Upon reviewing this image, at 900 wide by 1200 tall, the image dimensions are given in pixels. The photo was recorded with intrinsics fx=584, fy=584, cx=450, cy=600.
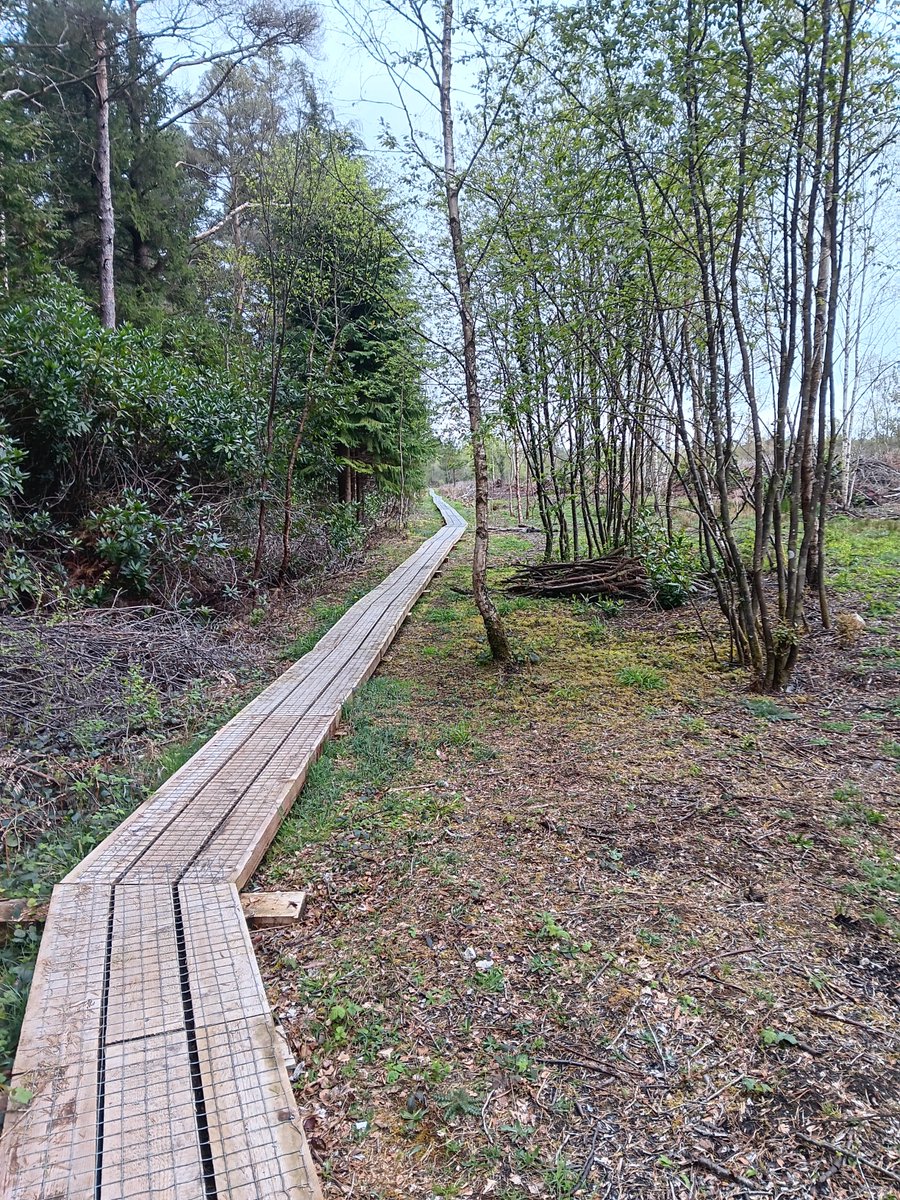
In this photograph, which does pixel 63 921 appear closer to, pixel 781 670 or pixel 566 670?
pixel 566 670

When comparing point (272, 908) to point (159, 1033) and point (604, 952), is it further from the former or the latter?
point (604, 952)

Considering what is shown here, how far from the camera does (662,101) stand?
3615 mm

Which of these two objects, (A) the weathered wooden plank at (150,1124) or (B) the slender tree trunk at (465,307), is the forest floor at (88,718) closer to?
(A) the weathered wooden plank at (150,1124)

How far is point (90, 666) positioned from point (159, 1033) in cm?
310

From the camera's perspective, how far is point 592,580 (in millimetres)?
7625

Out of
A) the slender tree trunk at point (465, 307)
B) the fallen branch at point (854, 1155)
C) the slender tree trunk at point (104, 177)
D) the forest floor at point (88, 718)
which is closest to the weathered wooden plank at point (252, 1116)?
the forest floor at point (88, 718)

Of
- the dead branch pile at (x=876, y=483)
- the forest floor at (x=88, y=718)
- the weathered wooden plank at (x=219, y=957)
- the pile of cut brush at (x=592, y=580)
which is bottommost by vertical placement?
the weathered wooden plank at (x=219, y=957)

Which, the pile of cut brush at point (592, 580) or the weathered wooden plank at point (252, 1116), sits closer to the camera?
the weathered wooden plank at point (252, 1116)

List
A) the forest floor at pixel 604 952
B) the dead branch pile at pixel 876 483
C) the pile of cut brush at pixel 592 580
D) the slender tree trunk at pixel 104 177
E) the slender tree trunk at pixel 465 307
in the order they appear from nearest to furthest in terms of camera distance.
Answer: the forest floor at pixel 604 952 < the slender tree trunk at pixel 465 307 < the pile of cut brush at pixel 592 580 < the slender tree trunk at pixel 104 177 < the dead branch pile at pixel 876 483

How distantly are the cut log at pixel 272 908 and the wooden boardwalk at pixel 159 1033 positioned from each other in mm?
107

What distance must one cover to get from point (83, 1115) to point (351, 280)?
8.49 m

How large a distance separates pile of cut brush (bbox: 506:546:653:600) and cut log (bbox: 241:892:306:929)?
18.7ft

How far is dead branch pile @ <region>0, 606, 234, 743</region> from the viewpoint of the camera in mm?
3562

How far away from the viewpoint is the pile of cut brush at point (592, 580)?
24.1 ft
